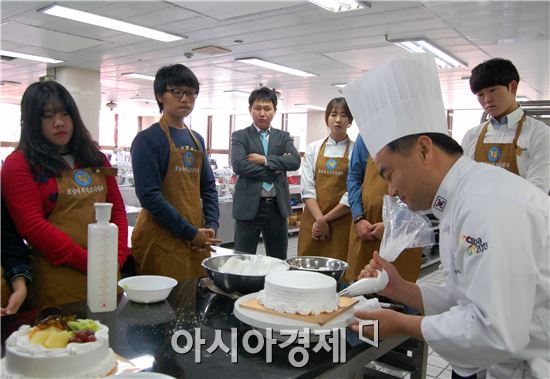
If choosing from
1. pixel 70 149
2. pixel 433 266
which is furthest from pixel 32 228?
pixel 433 266

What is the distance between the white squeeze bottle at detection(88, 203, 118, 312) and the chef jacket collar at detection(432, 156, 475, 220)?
0.86m

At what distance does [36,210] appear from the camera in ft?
4.72

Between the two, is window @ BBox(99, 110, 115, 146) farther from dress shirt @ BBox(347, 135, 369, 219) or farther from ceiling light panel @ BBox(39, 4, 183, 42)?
dress shirt @ BBox(347, 135, 369, 219)

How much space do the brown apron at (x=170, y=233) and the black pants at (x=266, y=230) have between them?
800 millimetres

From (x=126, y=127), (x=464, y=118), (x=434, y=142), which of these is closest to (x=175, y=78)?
(x=434, y=142)

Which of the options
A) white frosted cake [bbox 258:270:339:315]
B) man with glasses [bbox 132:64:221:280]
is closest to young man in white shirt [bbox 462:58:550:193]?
man with glasses [bbox 132:64:221:280]

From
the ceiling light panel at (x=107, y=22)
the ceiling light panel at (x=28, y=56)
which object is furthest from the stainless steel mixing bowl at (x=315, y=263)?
the ceiling light panel at (x=28, y=56)

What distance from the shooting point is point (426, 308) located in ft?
4.10

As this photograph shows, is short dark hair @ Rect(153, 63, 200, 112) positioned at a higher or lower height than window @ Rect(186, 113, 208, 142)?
lower

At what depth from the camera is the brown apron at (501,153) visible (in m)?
2.36

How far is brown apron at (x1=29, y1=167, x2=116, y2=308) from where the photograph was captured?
147 centimetres

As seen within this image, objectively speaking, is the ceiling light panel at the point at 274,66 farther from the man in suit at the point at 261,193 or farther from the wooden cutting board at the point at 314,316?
the wooden cutting board at the point at 314,316

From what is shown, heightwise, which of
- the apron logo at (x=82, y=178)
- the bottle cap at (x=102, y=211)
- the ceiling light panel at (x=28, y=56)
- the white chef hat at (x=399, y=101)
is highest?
the ceiling light panel at (x=28, y=56)

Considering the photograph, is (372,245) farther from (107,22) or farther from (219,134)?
(219,134)
